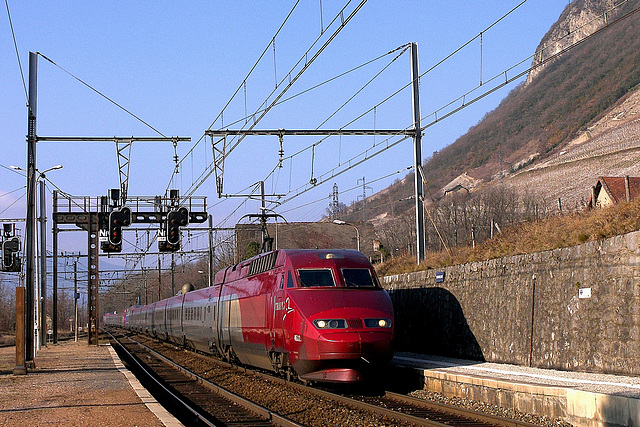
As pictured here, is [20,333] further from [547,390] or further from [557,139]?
[557,139]

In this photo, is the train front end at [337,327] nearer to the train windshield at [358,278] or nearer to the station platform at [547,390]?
the train windshield at [358,278]

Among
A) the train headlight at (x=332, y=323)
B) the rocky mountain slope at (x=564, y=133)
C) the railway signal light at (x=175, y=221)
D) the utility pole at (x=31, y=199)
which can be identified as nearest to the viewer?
the train headlight at (x=332, y=323)

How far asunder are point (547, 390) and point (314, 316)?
576 centimetres

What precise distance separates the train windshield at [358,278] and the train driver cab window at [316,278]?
0.36m

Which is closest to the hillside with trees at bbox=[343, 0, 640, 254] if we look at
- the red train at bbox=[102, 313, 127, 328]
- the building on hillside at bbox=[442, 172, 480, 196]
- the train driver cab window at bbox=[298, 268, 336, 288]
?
the building on hillside at bbox=[442, 172, 480, 196]

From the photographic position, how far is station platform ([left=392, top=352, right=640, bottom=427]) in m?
11.1

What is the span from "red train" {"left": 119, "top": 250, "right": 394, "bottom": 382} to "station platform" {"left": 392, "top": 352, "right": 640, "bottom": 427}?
1.85m

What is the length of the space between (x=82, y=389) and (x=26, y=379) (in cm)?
460

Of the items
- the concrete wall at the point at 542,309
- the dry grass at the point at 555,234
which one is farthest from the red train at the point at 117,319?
the concrete wall at the point at 542,309

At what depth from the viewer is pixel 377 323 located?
17000 mm

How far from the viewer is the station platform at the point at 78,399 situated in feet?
45.0

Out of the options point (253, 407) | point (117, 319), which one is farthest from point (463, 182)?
point (253, 407)

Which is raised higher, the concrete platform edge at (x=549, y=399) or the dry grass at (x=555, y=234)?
the dry grass at (x=555, y=234)

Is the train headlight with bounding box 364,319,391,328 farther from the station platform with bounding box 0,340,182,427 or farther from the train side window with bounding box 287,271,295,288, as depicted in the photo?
the station platform with bounding box 0,340,182,427
